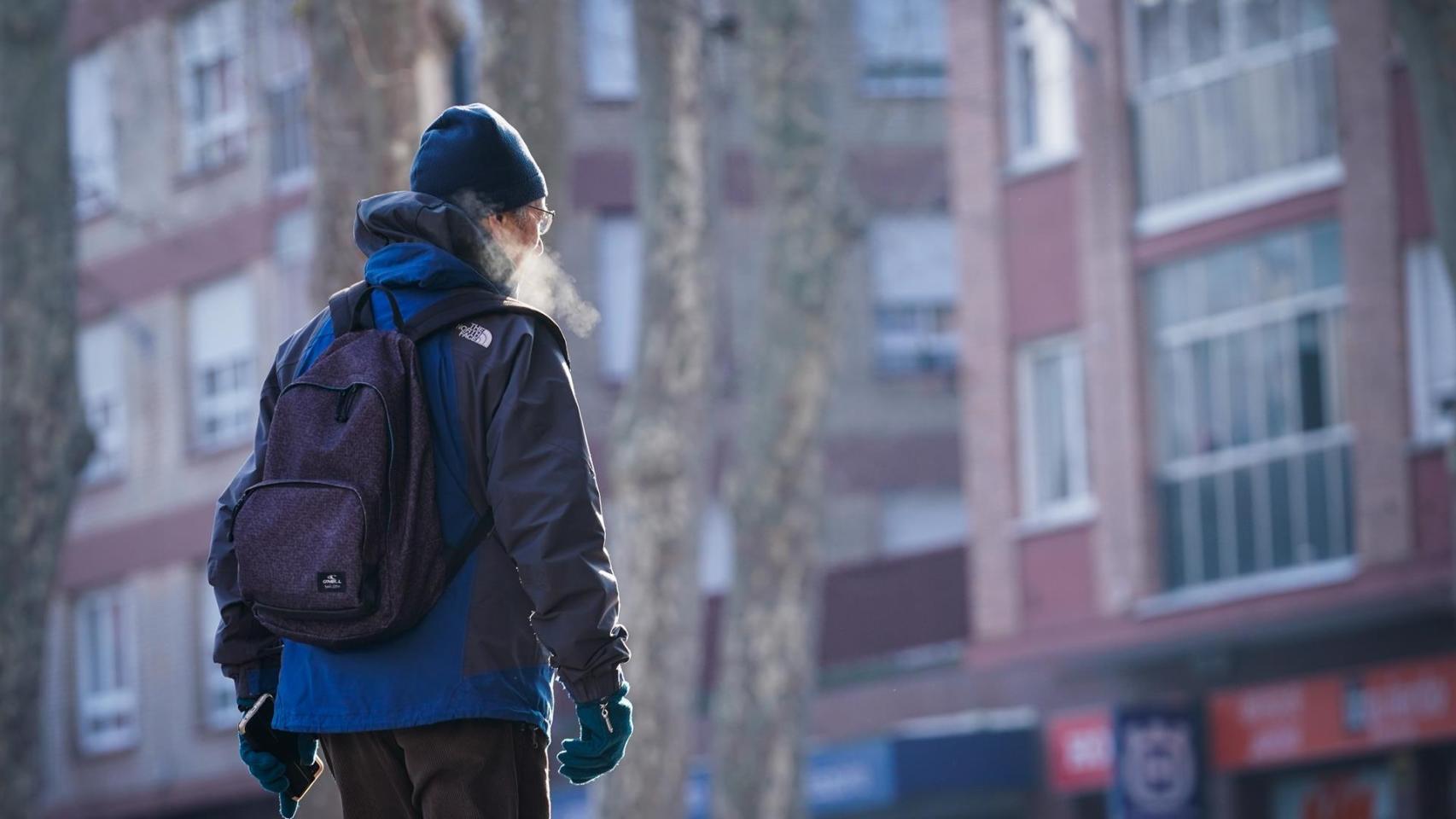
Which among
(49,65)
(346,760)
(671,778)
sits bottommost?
(671,778)

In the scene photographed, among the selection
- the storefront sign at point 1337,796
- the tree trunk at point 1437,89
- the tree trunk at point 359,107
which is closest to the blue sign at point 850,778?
the storefront sign at point 1337,796

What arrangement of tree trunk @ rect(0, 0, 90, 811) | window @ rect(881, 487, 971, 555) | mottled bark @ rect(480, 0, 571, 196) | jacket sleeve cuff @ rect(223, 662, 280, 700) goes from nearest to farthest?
jacket sleeve cuff @ rect(223, 662, 280, 700), mottled bark @ rect(480, 0, 571, 196), tree trunk @ rect(0, 0, 90, 811), window @ rect(881, 487, 971, 555)

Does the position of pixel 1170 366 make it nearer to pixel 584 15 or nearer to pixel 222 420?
pixel 584 15

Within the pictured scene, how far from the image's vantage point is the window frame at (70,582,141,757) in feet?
116

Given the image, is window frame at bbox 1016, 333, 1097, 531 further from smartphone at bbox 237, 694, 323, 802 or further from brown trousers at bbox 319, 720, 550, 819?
brown trousers at bbox 319, 720, 550, 819

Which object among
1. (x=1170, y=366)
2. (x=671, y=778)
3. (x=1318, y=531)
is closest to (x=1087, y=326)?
(x=1170, y=366)

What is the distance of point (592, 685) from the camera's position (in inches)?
171

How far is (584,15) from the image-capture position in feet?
108

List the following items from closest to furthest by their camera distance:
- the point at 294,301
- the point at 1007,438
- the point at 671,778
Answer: the point at 671,778
the point at 1007,438
the point at 294,301

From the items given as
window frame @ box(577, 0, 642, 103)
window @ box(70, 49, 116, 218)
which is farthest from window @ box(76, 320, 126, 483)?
window frame @ box(577, 0, 642, 103)

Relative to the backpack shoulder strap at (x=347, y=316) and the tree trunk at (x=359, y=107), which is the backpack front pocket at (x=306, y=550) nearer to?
the backpack shoulder strap at (x=347, y=316)

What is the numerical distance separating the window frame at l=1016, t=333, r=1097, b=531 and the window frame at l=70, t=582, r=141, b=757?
608 inches

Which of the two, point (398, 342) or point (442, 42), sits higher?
point (442, 42)

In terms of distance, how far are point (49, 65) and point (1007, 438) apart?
9914 mm
